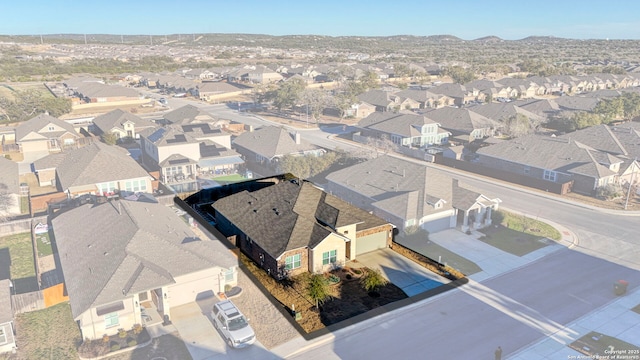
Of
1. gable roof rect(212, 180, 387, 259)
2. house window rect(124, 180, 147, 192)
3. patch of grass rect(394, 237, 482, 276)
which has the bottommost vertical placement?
patch of grass rect(394, 237, 482, 276)

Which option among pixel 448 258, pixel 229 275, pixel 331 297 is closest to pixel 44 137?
pixel 229 275

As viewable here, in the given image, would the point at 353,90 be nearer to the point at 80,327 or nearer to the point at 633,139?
the point at 633,139

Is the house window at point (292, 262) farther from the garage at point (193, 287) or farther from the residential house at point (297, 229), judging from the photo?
the garage at point (193, 287)

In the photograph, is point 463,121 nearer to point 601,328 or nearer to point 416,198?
point 416,198

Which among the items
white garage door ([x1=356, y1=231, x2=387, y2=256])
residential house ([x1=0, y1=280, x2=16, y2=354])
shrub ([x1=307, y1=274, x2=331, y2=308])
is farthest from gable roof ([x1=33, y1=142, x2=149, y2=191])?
shrub ([x1=307, y1=274, x2=331, y2=308])

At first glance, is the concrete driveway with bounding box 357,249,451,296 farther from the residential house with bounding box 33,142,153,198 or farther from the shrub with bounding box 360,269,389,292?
the residential house with bounding box 33,142,153,198

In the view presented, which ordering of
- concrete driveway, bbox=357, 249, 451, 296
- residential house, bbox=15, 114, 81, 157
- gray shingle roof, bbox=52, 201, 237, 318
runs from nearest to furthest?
1. concrete driveway, bbox=357, 249, 451, 296
2. gray shingle roof, bbox=52, 201, 237, 318
3. residential house, bbox=15, 114, 81, 157

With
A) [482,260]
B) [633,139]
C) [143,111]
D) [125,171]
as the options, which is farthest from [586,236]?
[143,111]
